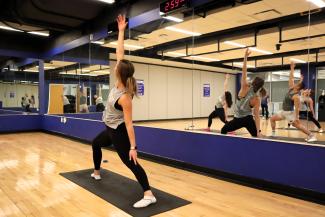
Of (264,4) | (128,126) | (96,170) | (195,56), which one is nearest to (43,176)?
(96,170)

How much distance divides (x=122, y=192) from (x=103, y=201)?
0.29 metres

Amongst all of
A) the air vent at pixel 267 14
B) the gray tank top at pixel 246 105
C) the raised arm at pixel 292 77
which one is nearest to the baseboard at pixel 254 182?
the gray tank top at pixel 246 105

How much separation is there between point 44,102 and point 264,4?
6.89m

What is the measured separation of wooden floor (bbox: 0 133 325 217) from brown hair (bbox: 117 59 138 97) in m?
1.14

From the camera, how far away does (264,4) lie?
4770mm

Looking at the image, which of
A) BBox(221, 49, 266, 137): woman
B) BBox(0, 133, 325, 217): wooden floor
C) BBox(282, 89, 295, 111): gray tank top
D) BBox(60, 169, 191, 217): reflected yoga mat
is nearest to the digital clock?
BBox(221, 49, 266, 137): woman

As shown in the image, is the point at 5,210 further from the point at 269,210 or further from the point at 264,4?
the point at 264,4

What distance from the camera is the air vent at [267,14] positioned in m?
5.16

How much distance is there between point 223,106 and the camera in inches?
221

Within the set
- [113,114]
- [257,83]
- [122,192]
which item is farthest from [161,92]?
[113,114]

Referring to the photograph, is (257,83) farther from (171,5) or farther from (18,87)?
(18,87)

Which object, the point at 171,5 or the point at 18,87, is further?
the point at 18,87

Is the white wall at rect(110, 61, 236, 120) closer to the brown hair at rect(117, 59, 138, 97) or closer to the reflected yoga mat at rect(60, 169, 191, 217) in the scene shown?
the reflected yoga mat at rect(60, 169, 191, 217)

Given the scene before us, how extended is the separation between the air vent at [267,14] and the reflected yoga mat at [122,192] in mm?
4146
